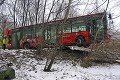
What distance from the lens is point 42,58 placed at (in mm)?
16531

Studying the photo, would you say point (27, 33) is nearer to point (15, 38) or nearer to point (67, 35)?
point (15, 38)

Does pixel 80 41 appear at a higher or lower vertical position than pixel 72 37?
lower

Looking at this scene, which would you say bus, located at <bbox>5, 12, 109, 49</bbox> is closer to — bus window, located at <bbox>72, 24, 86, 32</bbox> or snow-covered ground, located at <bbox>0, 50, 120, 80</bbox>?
bus window, located at <bbox>72, 24, 86, 32</bbox>

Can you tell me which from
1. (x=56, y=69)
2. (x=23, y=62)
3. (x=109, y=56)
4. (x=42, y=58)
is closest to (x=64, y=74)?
(x=56, y=69)

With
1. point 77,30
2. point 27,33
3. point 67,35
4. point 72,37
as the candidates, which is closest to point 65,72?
point 77,30

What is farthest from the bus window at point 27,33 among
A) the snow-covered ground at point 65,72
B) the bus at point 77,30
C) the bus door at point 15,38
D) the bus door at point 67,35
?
the snow-covered ground at point 65,72

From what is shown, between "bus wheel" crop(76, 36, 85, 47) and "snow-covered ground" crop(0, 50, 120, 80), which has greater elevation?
"bus wheel" crop(76, 36, 85, 47)

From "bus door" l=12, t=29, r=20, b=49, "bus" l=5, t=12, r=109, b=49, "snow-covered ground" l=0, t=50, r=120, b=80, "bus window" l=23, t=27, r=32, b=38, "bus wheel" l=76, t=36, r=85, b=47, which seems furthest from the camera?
"bus door" l=12, t=29, r=20, b=49

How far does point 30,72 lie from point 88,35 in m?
8.09

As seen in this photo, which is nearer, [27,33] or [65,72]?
[65,72]

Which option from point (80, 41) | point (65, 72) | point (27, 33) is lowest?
point (65, 72)

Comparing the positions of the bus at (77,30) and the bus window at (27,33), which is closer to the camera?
the bus at (77,30)

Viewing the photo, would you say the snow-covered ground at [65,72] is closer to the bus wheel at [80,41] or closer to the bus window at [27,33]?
the bus wheel at [80,41]

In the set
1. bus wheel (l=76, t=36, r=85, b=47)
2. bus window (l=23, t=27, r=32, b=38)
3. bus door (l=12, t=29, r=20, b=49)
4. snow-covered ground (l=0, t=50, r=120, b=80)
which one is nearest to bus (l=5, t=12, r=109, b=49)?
bus wheel (l=76, t=36, r=85, b=47)
